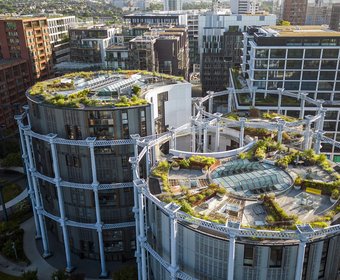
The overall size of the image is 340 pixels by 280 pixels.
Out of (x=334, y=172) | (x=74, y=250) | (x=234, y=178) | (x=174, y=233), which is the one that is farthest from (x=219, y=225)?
(x=74, y=250)

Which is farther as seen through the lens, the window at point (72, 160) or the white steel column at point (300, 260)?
the window at point (72, 160)

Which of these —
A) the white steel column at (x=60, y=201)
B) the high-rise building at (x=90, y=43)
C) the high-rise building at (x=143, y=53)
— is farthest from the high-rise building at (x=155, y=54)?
the white steel column at (x=60, y=201)

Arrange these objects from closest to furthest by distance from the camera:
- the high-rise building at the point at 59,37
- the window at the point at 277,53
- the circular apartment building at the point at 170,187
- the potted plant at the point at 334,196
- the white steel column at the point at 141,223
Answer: the circular apartment building at the point at 170,187 < the potted plant at the point at 334,196 < the white steel column at the point at 141,223 < the window at the point at 277,53 < the high-rise building at the point at 59,37

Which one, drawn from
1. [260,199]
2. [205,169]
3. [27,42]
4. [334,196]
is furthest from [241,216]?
[27,42]

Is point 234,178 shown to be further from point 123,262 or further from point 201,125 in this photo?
point 123,262

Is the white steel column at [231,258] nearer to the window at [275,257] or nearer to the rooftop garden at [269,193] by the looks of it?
the rooftop garden at [269,193]

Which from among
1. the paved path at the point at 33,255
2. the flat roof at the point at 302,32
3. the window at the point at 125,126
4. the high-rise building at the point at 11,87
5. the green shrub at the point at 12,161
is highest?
the flat roof at the point at 302,32

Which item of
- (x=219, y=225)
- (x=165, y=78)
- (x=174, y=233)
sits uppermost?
(x=165, y=78)

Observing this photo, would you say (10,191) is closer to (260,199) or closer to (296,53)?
(260,199)
